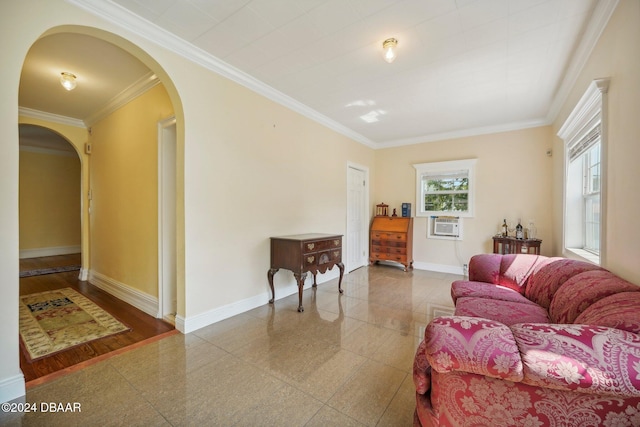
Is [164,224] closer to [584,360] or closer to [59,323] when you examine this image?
[59,323]

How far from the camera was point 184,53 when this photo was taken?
243 cm

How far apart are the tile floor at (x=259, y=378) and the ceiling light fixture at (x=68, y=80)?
285 cm

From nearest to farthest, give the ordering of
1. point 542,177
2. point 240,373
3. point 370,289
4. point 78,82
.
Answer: point 240,373 < point 78,82 < point 370,289 < point 542,177

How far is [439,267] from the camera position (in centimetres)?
507

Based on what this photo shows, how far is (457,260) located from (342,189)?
2.54 meters

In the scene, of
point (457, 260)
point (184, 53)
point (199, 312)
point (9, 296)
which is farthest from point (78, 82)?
point (457, 260)

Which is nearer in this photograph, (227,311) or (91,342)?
(91,342)

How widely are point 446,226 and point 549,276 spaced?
2951 millimetres

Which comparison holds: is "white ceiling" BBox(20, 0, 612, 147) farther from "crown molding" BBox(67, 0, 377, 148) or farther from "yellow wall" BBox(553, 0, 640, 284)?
"yellow wall" BBox(553, 0, 640, 284)

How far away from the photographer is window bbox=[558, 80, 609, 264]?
7.38ft

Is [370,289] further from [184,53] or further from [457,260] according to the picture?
[184,53]

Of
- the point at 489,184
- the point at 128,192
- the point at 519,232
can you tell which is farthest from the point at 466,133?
the point at 128,192

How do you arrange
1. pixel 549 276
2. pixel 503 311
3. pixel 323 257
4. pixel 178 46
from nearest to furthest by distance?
pixel 503 311 < pixel 549 276 < pixel 178 46 < pixel 323 257

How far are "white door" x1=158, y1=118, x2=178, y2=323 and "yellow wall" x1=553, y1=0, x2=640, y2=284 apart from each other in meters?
3.68
